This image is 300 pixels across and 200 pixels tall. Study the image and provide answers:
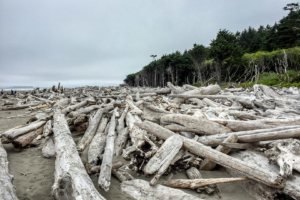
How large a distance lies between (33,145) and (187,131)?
432cm

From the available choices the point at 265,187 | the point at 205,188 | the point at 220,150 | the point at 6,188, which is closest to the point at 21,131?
the point at 6,188

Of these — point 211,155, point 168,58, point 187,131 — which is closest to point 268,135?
point 211,155

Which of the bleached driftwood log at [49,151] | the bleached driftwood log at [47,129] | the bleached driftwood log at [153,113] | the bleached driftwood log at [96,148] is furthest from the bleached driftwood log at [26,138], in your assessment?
the bleached driftwood log at [153,113]

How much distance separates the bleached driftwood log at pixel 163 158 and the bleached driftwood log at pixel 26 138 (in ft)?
12.4

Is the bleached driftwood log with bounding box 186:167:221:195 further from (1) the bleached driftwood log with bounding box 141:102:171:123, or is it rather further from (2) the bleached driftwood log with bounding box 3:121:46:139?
(2) the bleached driftwood log with bounding box 3:121:46:139

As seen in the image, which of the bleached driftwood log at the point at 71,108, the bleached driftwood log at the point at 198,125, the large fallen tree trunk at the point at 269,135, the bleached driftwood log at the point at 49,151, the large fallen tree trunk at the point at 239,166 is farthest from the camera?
the bleached driftwood log at the point at 71,108

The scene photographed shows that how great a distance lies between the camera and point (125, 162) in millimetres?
3742

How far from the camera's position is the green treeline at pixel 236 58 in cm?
2959

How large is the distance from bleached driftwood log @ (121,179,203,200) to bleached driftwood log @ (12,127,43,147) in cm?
339

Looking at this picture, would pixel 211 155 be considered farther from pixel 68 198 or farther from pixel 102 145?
pixel 102 145

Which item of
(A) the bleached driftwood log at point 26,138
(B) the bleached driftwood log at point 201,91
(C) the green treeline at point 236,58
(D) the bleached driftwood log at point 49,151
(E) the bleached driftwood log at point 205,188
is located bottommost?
(E) the bleached driftwood log at point 205,188

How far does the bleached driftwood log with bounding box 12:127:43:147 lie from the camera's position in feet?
14.1

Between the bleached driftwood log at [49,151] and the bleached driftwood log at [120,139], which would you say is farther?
the bleached driftwood log at [120,139]

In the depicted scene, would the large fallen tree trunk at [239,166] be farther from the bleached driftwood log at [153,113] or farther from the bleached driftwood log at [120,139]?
the bleached driftwood log at [120,139]
